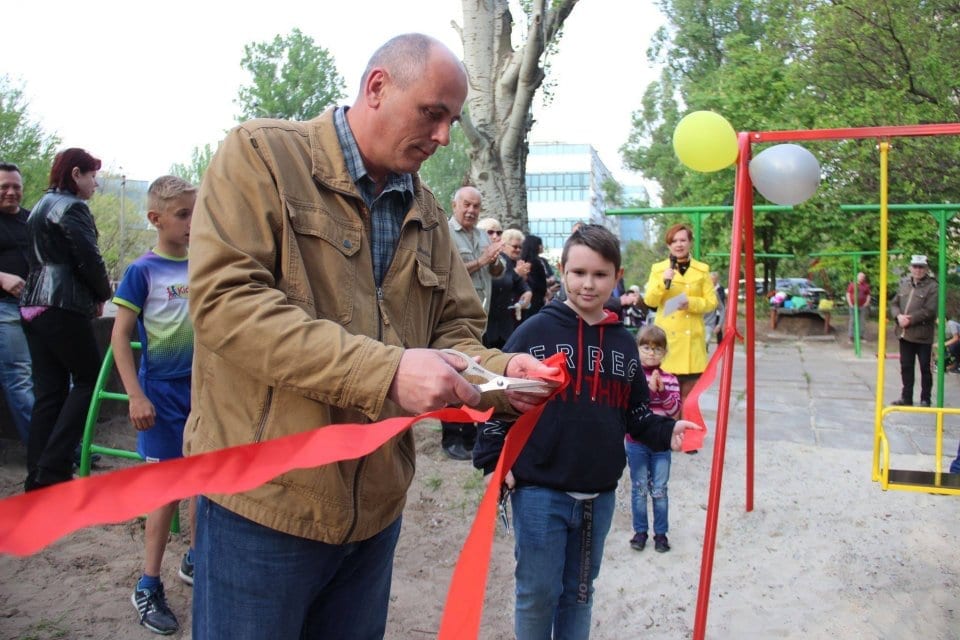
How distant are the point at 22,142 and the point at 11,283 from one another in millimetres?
30037

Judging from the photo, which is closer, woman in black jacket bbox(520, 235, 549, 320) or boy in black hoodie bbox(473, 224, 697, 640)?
boy in black hoodie bbox(473, 224, 697, 640)

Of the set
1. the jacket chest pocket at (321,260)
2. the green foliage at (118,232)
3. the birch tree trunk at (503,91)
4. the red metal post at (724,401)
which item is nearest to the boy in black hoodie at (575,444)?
the red metal post at (724,401)

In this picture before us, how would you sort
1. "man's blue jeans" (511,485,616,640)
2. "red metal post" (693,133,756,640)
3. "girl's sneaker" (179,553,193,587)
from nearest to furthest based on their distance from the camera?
"man's blue jeans" (511,485,616,640) → "red metal post" (693,133,756,640) → "girl's sneaker" (179,553,193,587)

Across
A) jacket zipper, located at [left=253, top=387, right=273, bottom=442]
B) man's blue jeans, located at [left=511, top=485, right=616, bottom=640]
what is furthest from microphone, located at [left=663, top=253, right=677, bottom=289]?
jacket zipper, located at [left=253, top=387, right=273, bottom=442]

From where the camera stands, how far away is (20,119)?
96.7 ft

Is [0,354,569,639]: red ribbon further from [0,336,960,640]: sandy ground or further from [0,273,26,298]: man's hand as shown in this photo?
[0,273,26,298]: man's hand

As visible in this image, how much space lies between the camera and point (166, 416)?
3309 mm

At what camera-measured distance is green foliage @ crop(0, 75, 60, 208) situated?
29.1m

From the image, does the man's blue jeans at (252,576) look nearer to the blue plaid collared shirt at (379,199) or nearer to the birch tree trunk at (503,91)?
the blue plaid collared shirt at (379,199)

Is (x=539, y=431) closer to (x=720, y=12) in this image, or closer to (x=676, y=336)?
(x=676, y=336)

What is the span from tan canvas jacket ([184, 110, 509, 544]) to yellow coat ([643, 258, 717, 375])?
14.2 feet

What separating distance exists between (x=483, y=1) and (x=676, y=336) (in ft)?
14.4

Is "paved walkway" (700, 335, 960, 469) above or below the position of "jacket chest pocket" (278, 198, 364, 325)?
below

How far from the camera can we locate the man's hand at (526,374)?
1.77 metres
